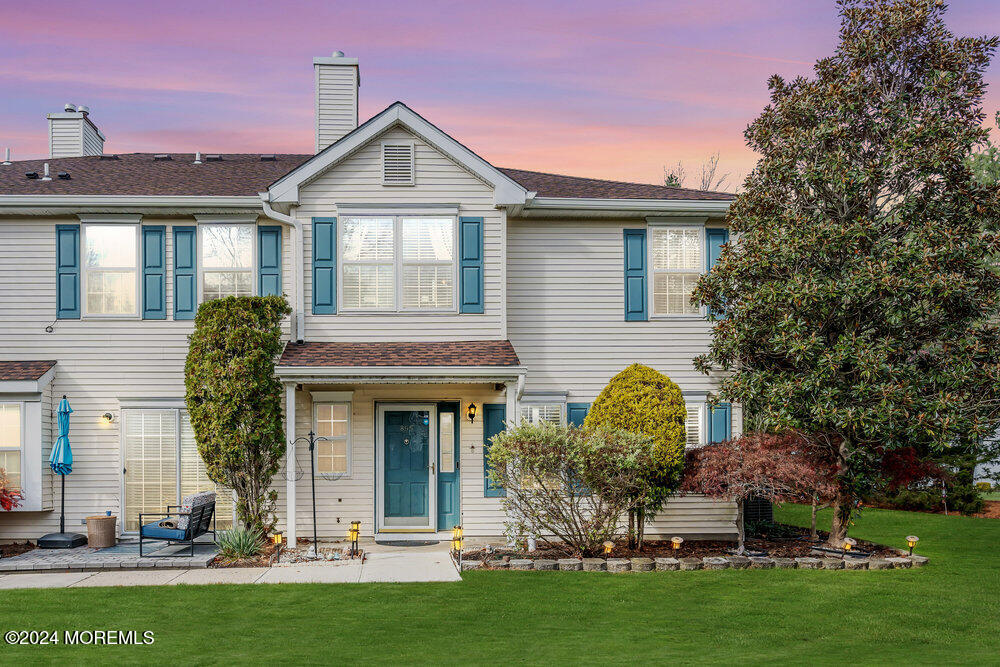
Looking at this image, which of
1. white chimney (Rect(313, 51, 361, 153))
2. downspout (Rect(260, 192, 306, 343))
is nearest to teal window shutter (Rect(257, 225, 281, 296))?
downspout (Rect(260, 192, 306, 343))

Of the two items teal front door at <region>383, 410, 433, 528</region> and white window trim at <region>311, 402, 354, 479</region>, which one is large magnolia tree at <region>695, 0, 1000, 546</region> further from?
white window trim at <region>311, 402, 354, 479</region>

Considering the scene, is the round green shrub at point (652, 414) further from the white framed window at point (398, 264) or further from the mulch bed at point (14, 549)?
the mulch bed at point (14, 549)


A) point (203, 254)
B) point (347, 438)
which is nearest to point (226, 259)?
point (203, 254)

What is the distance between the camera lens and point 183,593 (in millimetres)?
9188

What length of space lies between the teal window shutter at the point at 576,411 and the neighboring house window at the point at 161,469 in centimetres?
556

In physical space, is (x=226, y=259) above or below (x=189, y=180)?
below

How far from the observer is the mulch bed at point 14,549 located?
1172 cm

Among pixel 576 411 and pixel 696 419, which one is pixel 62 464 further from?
pixel 696 419

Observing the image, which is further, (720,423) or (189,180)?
(189,180)

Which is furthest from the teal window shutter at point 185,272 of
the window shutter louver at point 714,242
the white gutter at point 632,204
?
the window shutter louver at point 714,242

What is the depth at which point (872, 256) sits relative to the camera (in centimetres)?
1094

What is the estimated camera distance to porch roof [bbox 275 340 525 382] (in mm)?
11602

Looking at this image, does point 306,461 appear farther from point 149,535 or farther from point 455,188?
point 455,188

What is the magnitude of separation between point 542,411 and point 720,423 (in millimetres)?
2975
